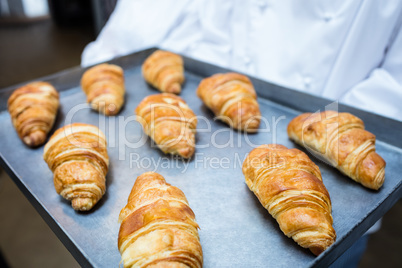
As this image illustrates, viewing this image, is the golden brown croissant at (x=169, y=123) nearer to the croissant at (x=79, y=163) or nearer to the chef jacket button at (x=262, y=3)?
the croissant at (x=79, y=163)

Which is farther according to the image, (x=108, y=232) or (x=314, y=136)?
(x=314, y=136)

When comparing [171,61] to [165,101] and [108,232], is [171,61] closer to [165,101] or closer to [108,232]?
[165,101]

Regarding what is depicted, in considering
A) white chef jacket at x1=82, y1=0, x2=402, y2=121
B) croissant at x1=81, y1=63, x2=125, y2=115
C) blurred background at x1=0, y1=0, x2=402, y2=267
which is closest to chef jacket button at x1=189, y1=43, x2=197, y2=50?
white chef jacket at x1=82, y1=0, x2=402, y2=121

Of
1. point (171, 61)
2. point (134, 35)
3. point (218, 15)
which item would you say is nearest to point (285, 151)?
point (171, 61)

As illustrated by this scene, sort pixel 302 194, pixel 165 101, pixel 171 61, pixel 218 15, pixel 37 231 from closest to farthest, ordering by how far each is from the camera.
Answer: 1. pixel 302 194
2. pixel 165 101
3. pixel 171 61
4. pixel 218 15
5. pixel 37 231

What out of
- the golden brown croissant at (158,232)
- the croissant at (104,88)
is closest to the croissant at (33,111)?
the croissant at (104,88)

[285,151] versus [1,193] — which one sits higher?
[285,151]

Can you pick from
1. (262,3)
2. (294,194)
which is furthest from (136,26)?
(294,194)

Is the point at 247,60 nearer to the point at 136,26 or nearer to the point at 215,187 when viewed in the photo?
the point at 136,26
